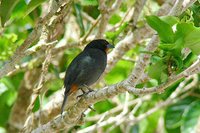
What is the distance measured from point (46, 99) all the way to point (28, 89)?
0.33m

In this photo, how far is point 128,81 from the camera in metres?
2.59

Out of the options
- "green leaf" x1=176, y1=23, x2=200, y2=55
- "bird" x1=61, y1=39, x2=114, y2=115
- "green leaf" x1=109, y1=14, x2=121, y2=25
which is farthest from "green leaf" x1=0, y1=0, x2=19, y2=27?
"green leaf" x1=109, y1=14, x2=121, y2=25

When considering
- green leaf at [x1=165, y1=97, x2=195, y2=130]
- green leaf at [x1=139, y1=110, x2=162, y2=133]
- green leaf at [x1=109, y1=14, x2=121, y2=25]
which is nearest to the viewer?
green leaf at [x1=165, y1=97, x2=195, y2=130]

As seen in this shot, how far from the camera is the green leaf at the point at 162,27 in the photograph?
2.46 meters

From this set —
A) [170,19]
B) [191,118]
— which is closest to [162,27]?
[170,19]

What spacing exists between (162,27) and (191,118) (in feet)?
6.72

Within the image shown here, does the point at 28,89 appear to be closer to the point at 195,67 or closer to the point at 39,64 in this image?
the point at 39,64

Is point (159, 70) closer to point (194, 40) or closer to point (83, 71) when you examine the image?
point (194, 40)

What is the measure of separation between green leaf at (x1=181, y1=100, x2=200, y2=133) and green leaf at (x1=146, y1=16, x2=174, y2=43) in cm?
193

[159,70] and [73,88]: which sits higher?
[159,70]

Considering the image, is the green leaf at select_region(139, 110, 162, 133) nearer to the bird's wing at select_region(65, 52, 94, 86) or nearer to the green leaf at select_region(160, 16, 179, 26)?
the bird's wing at select_region(65, 52, 94, 86)

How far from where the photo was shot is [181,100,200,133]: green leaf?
4.33 metres

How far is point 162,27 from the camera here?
2.47 metres

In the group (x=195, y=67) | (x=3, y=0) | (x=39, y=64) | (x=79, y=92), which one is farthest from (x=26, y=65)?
(x=195, y=67)
